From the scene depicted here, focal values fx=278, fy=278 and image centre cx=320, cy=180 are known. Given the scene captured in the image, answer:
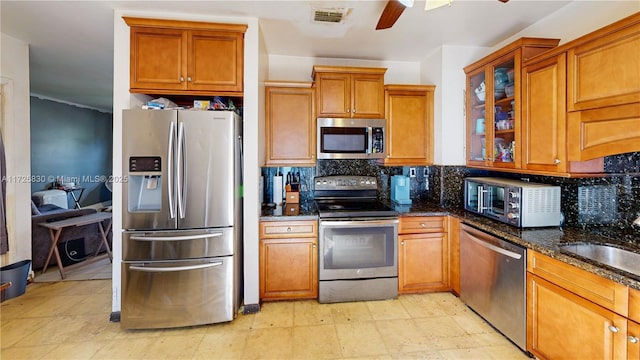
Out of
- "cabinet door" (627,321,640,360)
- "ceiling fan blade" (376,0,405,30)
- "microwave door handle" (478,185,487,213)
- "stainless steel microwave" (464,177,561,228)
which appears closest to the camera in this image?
"cabinet door" (627,321,640,360)

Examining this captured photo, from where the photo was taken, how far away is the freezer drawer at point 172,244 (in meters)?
2.15

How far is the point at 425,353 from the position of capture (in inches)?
77.4

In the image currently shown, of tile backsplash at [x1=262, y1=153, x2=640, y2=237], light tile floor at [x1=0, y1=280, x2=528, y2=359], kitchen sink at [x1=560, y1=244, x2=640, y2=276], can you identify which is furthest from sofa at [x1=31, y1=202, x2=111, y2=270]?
kitchen sink at [x1=560, y1=244, x2=640, y2=276]

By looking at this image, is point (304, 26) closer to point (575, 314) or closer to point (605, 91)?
point (605, 91)

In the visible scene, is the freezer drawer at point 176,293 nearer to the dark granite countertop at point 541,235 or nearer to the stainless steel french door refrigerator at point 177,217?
the stainless steel french door refrigerator at point 177,217

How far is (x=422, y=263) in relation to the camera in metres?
2.76

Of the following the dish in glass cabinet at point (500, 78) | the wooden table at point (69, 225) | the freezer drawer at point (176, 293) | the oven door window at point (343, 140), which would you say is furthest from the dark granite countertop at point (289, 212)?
the wooden table at point (69, 225)

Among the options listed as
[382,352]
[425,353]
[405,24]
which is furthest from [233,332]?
[405,24]

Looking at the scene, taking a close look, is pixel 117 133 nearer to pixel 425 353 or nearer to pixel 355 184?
pixel 355 184

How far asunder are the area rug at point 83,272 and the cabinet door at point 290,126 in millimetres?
2470

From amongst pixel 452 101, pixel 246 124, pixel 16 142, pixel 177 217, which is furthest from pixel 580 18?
pixel 16 142

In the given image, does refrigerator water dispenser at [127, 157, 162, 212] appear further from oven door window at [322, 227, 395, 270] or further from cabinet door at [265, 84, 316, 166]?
oven door window at [322, 227, 395, 270]

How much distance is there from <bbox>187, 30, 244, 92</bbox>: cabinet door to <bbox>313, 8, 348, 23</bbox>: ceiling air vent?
0.66 metres

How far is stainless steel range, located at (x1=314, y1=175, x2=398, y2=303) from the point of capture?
259 centimetres
